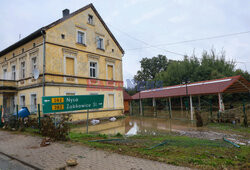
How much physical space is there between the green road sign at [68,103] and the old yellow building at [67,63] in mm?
4766

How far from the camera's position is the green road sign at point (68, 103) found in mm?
7439

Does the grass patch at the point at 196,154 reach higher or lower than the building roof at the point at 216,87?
lower

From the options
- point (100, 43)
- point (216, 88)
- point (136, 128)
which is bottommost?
point (136, 128)

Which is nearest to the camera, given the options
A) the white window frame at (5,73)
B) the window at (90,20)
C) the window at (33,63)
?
the window at (33,63)

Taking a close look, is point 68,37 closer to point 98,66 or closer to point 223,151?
point 98,66

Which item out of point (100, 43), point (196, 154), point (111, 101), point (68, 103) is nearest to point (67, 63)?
point (100, 43)

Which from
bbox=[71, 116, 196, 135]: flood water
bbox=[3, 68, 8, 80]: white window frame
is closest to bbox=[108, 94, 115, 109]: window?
bbox=[71, 116, 196, 135]: flood water

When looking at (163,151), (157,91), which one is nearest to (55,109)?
(163,151)

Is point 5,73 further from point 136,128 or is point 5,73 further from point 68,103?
point 136,128

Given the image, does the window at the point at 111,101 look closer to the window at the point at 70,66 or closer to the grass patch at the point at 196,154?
the window at the point at 70,66

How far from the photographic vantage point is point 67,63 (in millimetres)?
15266

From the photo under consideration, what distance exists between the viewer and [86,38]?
1709 centimetres

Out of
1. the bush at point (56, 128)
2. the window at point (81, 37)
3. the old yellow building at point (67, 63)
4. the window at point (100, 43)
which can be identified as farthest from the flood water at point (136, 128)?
the window at point (100, 43)

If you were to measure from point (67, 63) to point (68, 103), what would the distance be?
8.07 m
